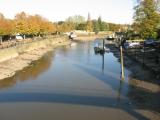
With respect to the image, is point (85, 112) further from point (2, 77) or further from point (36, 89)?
point (2, 77)

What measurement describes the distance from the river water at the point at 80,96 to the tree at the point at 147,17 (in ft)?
79.0

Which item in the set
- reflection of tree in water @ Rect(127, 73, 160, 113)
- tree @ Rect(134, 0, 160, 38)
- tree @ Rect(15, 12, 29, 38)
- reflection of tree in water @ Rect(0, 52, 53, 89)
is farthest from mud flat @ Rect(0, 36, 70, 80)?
tree @ Rect(134, 0, 160, 38)

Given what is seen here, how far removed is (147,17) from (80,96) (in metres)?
42.4

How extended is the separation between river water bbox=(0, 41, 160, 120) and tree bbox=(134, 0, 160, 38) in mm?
24085

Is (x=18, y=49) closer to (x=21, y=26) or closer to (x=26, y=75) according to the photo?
(x=26, y=75)

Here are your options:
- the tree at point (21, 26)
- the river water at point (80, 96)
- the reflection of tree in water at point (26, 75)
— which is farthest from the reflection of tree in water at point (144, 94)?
the tree at point (21, 26)

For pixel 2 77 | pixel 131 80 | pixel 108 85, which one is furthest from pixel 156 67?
pixel 2 77

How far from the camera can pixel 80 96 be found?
32875mm

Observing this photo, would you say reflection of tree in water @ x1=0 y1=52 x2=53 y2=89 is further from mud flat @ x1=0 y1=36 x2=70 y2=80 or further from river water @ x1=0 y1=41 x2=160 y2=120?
mud flat @ x1=0 y1=36 x2=70 y2=80

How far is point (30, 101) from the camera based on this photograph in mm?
31094

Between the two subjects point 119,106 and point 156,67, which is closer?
point 119,106

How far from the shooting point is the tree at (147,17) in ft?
230

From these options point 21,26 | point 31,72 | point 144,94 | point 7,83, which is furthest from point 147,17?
point 144,94

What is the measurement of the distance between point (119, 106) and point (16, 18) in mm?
77806
